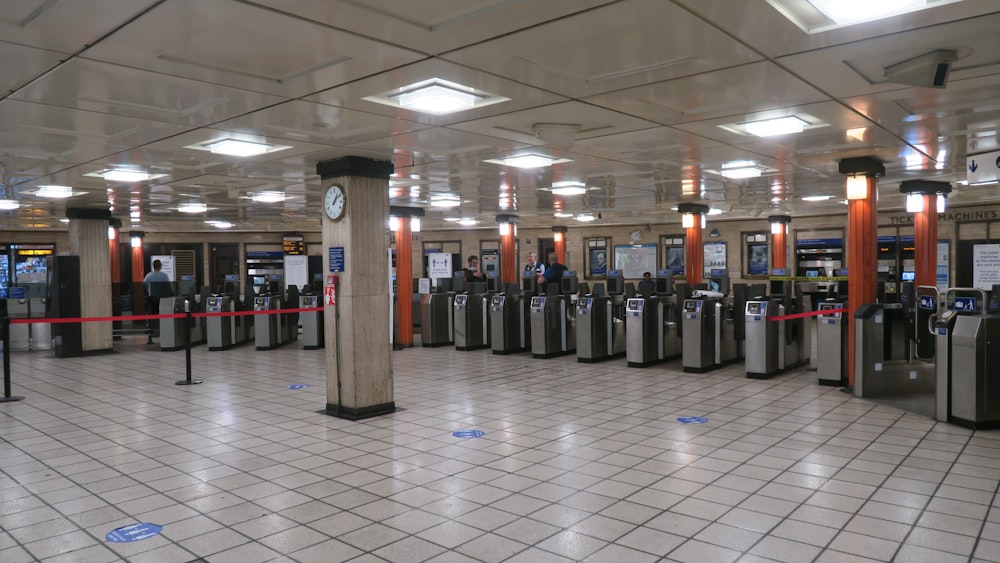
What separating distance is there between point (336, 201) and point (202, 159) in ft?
5.34

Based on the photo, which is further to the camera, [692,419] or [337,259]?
[337,259]

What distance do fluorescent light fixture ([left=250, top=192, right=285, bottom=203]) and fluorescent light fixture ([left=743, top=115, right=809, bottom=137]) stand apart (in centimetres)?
744

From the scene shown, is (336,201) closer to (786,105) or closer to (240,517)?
(240,517)

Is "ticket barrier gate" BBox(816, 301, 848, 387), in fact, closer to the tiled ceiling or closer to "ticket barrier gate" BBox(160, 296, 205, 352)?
the tiled ceiling

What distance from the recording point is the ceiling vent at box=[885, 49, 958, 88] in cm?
383

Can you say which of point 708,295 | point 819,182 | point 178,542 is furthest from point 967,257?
point 178,542

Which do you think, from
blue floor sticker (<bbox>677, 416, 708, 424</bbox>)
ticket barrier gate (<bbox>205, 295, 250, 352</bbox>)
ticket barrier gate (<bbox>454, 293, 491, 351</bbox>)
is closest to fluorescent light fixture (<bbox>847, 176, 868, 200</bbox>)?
blue floor sticker (<bbox>677, 416, 708, 424</bbox>)

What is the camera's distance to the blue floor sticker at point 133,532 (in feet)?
12.2

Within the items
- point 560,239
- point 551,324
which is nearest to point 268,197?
point 551,324

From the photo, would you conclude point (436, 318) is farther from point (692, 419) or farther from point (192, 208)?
point (692, 419)

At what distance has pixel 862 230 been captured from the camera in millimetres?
7957

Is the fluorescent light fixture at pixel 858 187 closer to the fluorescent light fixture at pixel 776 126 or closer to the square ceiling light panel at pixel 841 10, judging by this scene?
the fluorescent light fixture at pixel 776 126

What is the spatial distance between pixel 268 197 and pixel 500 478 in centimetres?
805

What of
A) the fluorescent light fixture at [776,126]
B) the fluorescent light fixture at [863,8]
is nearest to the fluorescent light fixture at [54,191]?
the fluorescent light fixture at [776,126]
